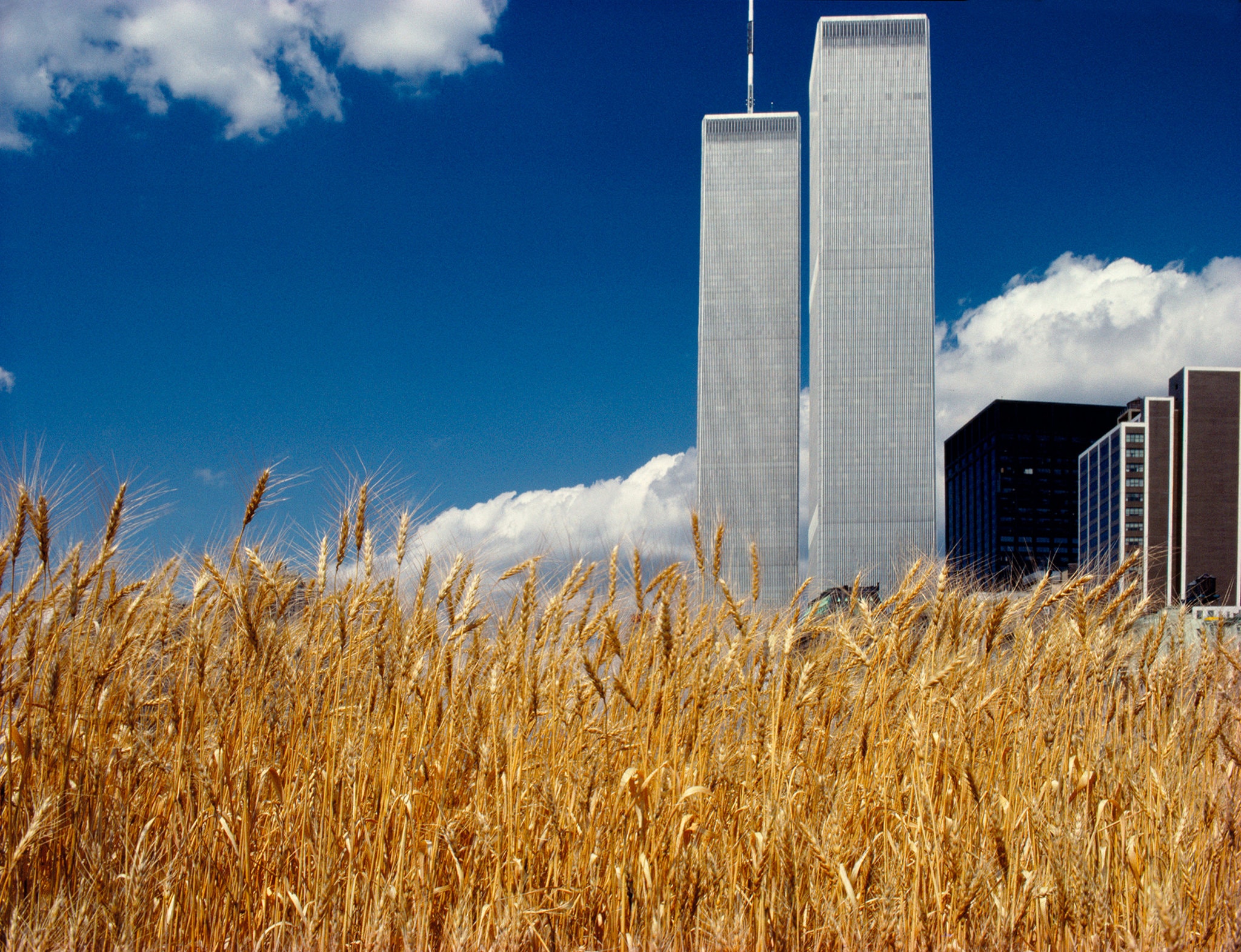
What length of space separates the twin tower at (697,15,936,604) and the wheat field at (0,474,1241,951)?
2495 inches

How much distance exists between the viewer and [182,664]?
221cm

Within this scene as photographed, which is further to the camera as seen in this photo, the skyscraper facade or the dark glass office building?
the dark glass office building

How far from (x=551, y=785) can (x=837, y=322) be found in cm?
7515

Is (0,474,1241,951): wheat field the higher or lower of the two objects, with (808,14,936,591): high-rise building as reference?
lower

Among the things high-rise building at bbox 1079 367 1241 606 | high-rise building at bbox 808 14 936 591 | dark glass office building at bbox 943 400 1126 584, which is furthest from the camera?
dark glass office building at bbox 943 400 1126 584

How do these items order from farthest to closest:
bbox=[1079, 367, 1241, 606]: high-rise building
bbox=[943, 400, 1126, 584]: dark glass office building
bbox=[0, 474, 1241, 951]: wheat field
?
1. bbox=[943, 400, 1126, 584]: dark glass office building
2. bbox=[1079, 367, 1241, 606]: high-rise building
3. bbox=[0, 474, 1241, 951]: wheat field

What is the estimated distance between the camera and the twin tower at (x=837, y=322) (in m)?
70.3

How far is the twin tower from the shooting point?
70.3 meters

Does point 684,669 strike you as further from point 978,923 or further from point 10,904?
point 10,904

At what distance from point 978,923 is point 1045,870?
0.68 ft

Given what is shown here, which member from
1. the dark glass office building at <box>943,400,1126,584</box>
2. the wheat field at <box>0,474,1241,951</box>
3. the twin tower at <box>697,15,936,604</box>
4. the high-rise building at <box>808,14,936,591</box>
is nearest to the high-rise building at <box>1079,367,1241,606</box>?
the high-rise building at <box>808,14,936,591</box>

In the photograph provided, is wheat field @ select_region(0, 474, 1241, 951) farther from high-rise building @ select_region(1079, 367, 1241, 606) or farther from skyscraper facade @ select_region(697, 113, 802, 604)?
skyscraper facade @ select_region(697, 113, 802, 604)

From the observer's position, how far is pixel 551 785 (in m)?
1.84

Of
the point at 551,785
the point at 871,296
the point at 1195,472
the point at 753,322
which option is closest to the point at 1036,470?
the point at 1195,472
